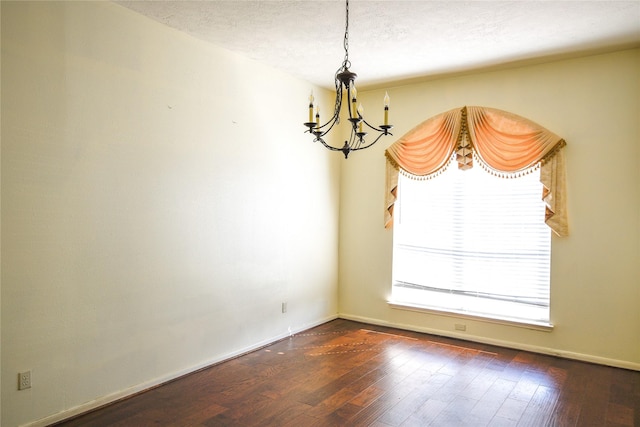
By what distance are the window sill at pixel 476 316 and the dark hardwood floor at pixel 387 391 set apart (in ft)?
0.86

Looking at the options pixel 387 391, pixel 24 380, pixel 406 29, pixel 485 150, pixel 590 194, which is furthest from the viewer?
pixel 485 150

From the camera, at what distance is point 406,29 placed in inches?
138

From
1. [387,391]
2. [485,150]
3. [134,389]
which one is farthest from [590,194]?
[134,389]

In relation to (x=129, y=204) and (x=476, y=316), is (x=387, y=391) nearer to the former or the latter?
(x=476, y=316)

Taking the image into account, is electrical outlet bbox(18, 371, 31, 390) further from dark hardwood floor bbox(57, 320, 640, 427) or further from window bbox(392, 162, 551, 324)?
window bbox(392, 162, 551, 324)

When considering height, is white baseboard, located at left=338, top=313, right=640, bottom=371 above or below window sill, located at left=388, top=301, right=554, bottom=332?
below

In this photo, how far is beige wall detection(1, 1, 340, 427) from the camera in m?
2.74

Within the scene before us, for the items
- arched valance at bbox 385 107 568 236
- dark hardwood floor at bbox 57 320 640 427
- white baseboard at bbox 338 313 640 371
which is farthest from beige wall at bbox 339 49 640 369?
dark hardwood floor at bbox 57 320 640 427

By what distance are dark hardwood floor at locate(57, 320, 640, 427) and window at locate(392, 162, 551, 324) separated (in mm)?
554

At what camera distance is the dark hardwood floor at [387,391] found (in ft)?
9.77

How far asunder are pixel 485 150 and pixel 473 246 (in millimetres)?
1004

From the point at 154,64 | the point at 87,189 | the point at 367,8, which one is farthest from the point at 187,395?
the point at 367,8

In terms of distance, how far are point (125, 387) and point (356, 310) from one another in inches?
115

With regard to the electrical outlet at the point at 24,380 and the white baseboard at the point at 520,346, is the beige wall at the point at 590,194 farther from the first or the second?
the electrical outlet at the point at 24,380
